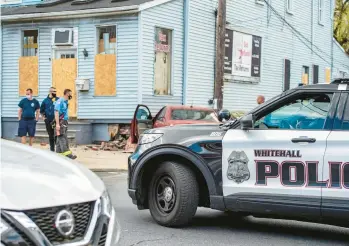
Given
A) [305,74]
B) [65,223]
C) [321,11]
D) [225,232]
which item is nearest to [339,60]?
[321,11]

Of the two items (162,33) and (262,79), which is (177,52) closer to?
(162,33)

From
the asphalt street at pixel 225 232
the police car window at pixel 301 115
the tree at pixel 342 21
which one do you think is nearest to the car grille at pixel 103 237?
the asphalt street at pixel 225 232

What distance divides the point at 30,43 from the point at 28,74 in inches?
43.9

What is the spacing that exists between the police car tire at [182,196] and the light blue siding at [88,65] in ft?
44.8

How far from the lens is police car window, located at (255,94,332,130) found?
661 centimetres

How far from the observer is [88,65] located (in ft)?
70.8

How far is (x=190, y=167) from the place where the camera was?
729 cm

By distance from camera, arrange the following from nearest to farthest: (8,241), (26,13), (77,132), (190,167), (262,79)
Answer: (8,241)
(190,167)
(77,132)
(26,13)
(262,79)

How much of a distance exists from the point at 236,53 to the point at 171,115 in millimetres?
9415

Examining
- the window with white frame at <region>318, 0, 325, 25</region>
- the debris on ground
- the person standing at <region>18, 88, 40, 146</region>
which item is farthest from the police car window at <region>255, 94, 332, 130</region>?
the window with white frame at <region>318, 0, 325, 25</region>

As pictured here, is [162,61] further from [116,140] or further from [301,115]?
[301,115]

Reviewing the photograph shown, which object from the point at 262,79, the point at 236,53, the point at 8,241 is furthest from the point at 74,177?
the point at 262,79

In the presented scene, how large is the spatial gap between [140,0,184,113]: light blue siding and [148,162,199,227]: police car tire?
13.5 meters

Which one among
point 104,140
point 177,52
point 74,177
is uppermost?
point 177,52
